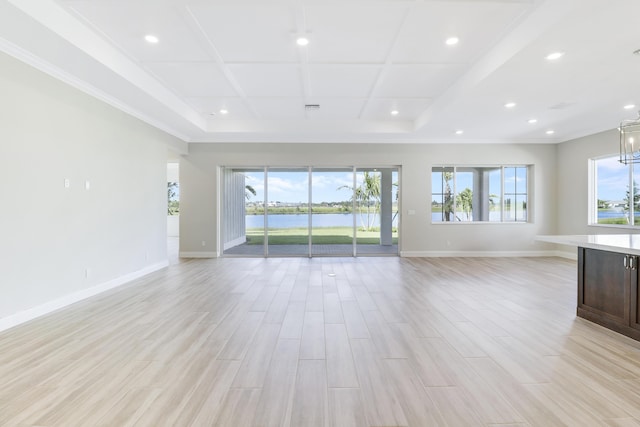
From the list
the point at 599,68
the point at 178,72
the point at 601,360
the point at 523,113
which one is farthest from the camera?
the point at 523,113

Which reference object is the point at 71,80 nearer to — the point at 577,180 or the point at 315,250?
the point at 315,250

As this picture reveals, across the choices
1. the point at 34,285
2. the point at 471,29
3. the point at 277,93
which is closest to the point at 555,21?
the point at 471,29

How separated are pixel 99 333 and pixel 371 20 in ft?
14.0

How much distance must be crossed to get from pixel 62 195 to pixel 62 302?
1369 mm

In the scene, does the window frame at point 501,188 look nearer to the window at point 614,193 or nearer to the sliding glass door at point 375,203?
the sliding glass door at point 375,203

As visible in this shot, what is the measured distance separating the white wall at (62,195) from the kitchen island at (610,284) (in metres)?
5.87

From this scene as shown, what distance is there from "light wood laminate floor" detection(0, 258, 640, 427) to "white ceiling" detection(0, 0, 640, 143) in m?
2.96

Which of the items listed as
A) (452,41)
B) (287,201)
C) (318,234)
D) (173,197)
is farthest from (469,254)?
(173,197)

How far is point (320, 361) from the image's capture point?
273cm

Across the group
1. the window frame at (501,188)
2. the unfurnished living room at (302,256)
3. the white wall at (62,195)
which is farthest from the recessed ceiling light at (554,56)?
the white wall at (62,195)

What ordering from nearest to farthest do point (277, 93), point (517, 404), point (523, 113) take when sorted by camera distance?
point (517, 404) < point (277, 93) < point (523, 113)

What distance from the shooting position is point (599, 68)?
4039 mm

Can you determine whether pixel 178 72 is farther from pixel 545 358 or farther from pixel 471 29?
pixel 545 358

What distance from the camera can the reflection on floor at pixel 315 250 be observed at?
8.61m
